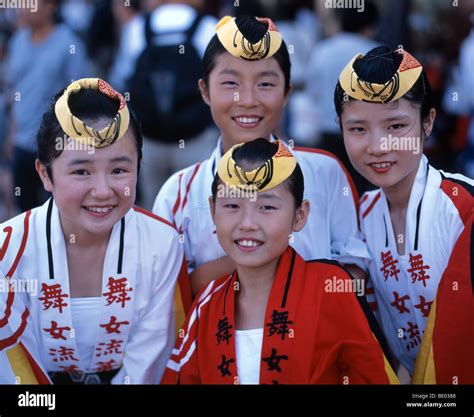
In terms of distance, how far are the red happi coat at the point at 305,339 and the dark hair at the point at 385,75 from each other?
2.17ft

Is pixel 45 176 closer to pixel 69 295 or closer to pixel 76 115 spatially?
pixel 76 115

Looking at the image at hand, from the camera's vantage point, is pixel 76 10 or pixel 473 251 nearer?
pixel 473 251

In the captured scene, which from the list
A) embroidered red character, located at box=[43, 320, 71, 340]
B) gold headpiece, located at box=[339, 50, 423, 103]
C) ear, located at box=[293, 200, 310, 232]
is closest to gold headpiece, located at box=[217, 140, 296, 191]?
ear, located at box=[293, 200, 310, 232]

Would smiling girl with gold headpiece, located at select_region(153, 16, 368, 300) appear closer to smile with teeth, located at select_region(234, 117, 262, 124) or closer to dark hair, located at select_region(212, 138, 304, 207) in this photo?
smile with teeth, located at select_region(234, 117, 262, 124)

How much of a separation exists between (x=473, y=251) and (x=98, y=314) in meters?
1.36

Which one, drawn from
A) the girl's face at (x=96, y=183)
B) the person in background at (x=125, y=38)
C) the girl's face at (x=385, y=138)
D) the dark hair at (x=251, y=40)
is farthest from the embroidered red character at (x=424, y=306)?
the person in background at (x=125, y=38)

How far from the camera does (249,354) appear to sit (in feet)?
9.73

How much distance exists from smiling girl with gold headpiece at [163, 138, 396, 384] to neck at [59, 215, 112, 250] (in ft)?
1.55

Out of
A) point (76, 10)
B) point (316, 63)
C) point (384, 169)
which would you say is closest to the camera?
point (384, 169)

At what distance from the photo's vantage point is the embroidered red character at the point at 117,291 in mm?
3189

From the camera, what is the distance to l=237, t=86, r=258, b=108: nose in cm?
337
